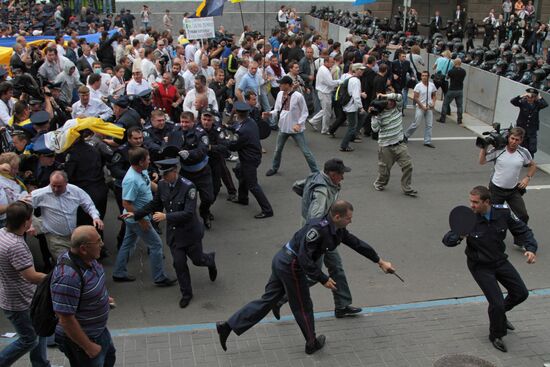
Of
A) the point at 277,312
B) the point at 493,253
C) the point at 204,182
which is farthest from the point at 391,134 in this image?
the point at 277,312

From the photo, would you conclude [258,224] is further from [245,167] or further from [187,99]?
[187,99]

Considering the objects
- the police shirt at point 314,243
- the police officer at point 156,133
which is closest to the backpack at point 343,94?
the police officer at point 156,133

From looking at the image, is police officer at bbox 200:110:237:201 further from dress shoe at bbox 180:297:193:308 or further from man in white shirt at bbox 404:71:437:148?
man in white shirt at bbox 404:71:437:148

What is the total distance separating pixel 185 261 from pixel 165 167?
1060mm

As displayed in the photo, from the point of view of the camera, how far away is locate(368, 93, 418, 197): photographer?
9.95 metres

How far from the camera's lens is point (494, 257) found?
5.84 metres

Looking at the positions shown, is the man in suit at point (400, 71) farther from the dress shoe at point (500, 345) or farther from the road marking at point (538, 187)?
the dress shoe at point (500, 345)

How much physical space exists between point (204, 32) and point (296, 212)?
23.0 feet

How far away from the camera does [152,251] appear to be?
7102 mm

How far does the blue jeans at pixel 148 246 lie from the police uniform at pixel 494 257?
3.24m

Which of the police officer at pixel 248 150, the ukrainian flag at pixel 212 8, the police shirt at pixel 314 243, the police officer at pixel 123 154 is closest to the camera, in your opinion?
the police shirt at pixel 314 243

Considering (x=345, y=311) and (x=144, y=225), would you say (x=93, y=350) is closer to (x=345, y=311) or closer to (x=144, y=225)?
(x=144, y=225)

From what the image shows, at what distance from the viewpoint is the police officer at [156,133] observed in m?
8.45

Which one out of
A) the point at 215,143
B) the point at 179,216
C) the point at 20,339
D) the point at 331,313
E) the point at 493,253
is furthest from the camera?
the point at 215,143
